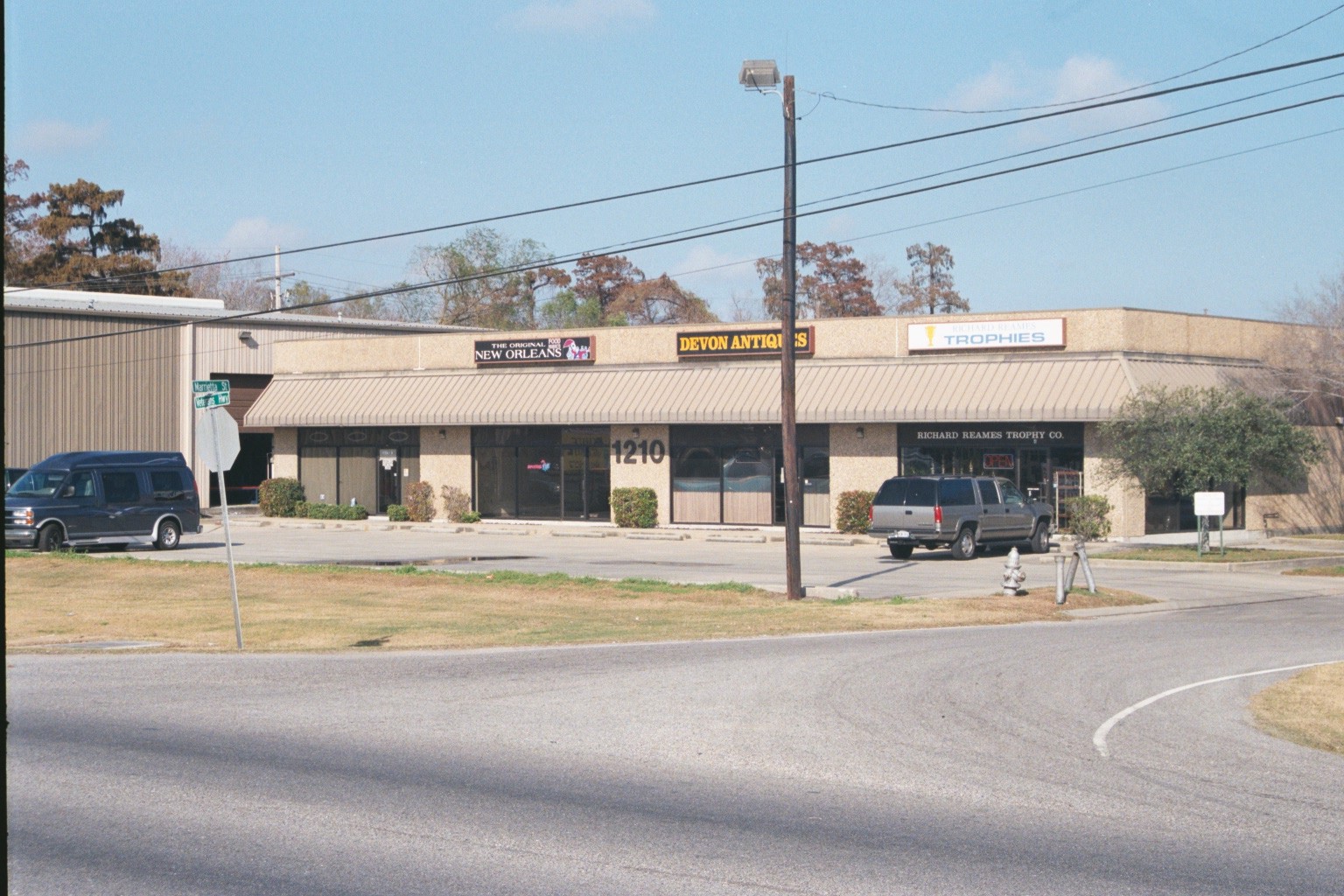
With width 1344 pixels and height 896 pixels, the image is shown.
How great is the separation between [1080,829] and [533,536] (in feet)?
110

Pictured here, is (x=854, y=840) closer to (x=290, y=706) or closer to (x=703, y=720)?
(x=703, y=720)

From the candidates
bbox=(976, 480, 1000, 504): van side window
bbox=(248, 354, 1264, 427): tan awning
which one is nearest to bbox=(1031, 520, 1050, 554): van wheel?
bbox=(976, 480, 1000, 504): van side window

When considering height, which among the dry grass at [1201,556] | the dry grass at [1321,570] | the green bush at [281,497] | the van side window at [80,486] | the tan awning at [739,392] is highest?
the tan awning at [739,392]

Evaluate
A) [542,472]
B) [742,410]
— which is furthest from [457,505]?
[742,410]

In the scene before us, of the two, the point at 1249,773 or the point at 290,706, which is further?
the point at 290,706

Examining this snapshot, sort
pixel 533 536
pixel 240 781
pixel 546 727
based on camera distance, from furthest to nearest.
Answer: pixel 533 536, pixel 546 727, pixel 240 781

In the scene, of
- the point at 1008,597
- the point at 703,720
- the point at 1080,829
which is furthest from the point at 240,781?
the point at 1008,597

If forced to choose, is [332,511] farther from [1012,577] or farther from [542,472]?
[1012,577]

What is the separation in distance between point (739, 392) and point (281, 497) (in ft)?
59.6

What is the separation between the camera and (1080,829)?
770 cm

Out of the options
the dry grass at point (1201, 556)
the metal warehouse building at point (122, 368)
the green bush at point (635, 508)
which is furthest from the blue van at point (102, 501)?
the dry grass at point (1201, 556)

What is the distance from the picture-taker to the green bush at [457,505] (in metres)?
45.0

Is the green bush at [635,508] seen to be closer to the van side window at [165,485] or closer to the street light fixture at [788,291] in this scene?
the van side window at [165,485]

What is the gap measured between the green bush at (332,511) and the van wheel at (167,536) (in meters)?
13.0
